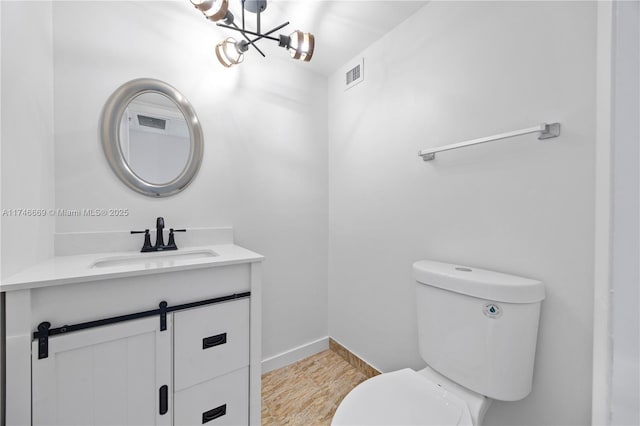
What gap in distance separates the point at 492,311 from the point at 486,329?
72 millimetres

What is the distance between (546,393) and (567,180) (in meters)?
0.80

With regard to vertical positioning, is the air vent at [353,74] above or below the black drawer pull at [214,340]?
above

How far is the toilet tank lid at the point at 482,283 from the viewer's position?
0.92 metres

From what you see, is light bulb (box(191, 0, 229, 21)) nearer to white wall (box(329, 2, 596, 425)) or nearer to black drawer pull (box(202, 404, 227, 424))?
white wall (box(329, 2, 596, 425))

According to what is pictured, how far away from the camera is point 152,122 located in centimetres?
141

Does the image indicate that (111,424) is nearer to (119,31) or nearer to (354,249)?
(354,249)

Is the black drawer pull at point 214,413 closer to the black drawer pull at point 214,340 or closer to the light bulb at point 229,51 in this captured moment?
the black drawer pull at point 214,340

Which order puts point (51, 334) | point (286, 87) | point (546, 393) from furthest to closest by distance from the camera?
1. point (286, 87)
2. point (546, 393)
3. point (51, 334)

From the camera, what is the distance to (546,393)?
98 centimetres

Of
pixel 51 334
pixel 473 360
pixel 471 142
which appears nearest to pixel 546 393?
pixel 473 360

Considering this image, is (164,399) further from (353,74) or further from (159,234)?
(353,74)

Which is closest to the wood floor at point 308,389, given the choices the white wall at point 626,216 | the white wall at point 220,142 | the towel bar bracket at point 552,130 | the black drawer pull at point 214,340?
the white wall at point 220,142

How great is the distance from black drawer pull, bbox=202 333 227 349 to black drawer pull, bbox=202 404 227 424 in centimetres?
29

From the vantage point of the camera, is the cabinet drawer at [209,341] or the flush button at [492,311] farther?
the cabinet drawer at [209,341]
